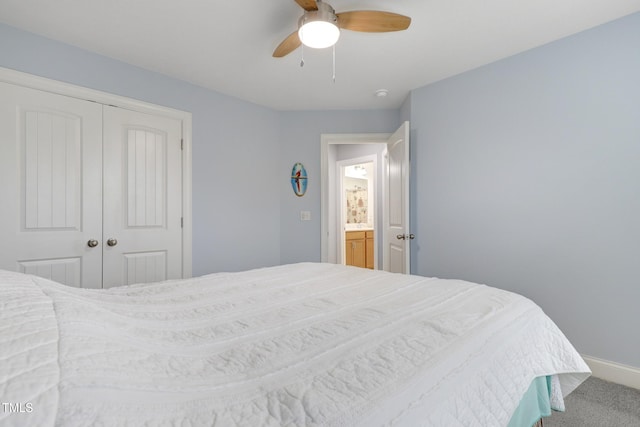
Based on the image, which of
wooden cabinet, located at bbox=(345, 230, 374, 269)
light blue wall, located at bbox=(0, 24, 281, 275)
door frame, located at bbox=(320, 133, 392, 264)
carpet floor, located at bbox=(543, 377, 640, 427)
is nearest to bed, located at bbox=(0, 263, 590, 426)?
carpet floor, located at bbox=(543, 377, 640, 427)

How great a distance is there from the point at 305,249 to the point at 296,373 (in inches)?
120

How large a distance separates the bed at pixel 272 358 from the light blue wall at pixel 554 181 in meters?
1.20

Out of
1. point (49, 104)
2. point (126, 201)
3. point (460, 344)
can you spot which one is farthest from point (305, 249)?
point (460, 344)

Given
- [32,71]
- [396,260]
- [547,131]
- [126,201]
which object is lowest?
[396,260]

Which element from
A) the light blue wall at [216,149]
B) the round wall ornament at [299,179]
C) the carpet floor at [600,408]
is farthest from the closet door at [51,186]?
the carpet floor at [600,408]

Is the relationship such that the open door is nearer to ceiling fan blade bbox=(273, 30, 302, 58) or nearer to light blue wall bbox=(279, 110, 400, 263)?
light blue wall bbox=(279, 110, 400, 263)

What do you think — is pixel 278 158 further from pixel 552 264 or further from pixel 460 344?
pixel 460 344

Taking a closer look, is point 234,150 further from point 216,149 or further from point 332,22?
point 332,22

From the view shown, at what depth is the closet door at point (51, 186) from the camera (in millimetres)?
2090

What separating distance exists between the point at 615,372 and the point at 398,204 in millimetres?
1964

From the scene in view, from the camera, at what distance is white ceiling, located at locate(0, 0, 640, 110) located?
1.88m

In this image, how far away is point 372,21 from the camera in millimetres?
1682

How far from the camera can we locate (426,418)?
60 cm

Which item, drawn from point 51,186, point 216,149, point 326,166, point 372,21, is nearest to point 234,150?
point 216,149
